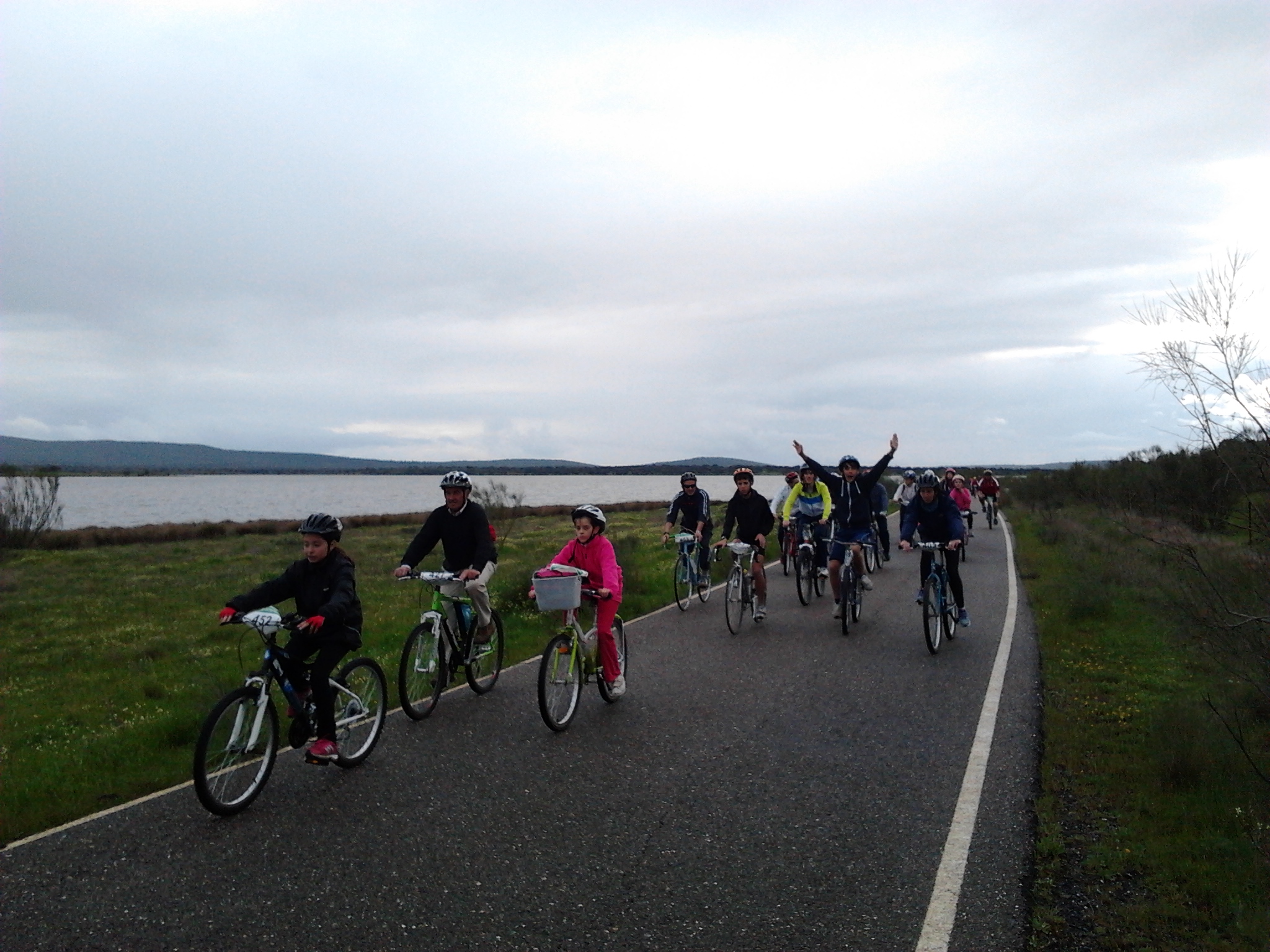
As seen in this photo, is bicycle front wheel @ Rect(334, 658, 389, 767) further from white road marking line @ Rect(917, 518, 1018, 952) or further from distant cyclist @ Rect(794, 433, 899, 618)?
distant cyclist @ Rect(794, 433, 899, 618)

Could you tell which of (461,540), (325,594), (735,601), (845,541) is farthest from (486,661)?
(845,541)

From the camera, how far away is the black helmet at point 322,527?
6.29 m

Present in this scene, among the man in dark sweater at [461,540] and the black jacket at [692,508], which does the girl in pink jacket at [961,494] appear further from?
the man in dark sweater at [461,540]

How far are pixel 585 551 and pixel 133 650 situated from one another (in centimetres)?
980

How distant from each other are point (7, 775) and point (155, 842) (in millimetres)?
3308

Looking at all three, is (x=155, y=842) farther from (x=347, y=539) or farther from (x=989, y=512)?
(x=347, y=539)

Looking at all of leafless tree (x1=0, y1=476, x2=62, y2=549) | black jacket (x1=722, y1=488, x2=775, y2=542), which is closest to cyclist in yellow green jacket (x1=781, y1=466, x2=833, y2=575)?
black jacket (x1=722, y1=488, x2=775, y2=542)

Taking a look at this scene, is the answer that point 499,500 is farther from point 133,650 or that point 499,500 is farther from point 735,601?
point 735,601

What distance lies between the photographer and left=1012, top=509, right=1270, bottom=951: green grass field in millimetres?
4164

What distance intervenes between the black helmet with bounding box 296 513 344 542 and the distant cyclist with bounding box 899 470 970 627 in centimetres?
693

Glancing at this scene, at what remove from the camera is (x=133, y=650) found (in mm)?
14156

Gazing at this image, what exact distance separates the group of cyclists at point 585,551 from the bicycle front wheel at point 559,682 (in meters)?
0.41

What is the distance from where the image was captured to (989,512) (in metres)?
33.3

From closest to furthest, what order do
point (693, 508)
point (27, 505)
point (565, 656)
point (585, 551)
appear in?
point (565, 656) < point (585, 551) < point (693, 508) < point (27, 505)
